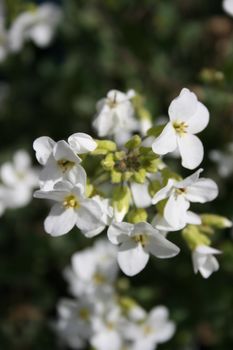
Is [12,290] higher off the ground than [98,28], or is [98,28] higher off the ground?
[98,28]

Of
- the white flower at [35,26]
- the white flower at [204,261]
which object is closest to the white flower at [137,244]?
the white flower at [204,261]

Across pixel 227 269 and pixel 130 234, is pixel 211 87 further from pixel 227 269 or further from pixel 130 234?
pixel 130 234

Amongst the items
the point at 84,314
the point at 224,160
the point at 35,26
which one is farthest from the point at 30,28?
the point at 84,314

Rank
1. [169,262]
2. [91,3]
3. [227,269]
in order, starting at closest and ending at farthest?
1. [227,269]
2. [169,262]
3. [91,3]

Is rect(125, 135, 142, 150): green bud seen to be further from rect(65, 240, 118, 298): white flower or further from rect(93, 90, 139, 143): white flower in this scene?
rect(65, 240, 118, 298): white flower

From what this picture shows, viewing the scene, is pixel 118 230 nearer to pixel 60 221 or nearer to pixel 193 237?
pixel 60 221

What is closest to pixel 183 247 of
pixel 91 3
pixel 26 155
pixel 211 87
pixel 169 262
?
pixel 169 262
